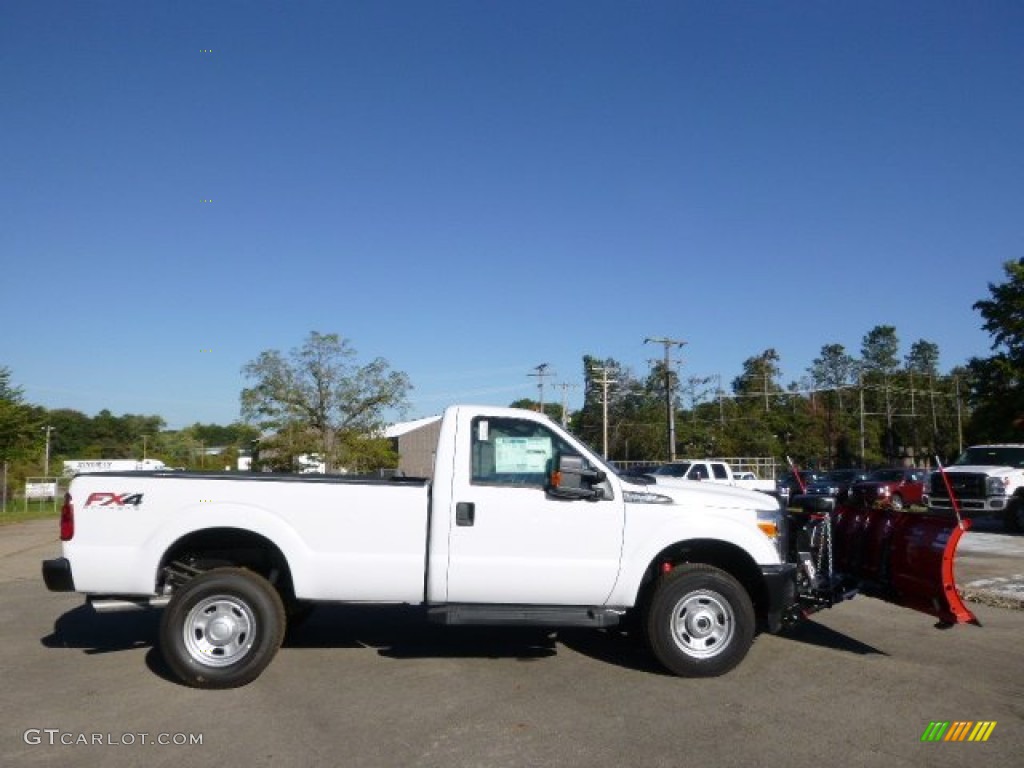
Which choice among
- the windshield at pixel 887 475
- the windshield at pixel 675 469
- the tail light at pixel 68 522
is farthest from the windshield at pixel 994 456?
the tail light at pixel 68 522

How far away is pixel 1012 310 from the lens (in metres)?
35.6

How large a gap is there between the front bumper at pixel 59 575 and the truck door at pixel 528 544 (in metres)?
2.74

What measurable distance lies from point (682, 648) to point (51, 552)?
13.6 m

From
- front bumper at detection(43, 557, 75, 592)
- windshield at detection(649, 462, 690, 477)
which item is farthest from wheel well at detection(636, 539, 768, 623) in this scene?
windshield at detection(649, 462, 690, 477)

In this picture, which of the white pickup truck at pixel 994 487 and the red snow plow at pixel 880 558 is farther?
the white pickup truck at pixel 994 487

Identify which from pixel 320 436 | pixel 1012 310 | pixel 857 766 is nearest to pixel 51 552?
pixel 857 766

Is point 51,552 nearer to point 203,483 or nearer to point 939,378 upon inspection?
point 203,483

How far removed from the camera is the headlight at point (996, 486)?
20.0 metres

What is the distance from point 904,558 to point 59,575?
21.5 feet

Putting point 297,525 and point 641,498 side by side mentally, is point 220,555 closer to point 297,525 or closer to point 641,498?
point 297,525

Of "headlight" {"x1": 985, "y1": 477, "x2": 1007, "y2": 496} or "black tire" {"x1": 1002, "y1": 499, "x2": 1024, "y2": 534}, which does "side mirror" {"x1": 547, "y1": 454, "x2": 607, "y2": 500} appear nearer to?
"black tire" {"x1": 1002, "y1": 499, "x2": 1024, "y2": 534}

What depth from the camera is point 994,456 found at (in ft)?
72.1

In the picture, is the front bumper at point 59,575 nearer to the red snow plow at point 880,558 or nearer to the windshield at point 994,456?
the red snow plow at point 880,558

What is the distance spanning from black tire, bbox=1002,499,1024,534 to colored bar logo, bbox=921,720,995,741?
16394 mm
